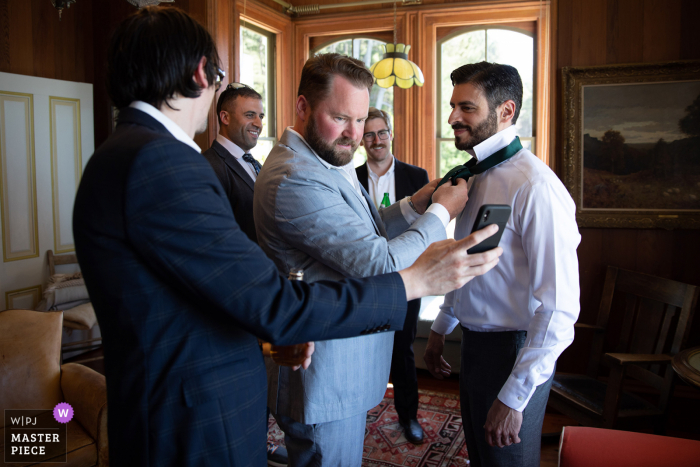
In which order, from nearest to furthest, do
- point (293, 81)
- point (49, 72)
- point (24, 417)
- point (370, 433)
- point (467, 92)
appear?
point (467, 92)
point (24, 417)
point (370, 433)
point (49, 72)
point (293, 81)

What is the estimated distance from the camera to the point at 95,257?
859 millimetres

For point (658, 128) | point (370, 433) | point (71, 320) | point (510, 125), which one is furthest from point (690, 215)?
point (71, 320)

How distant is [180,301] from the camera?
897mm

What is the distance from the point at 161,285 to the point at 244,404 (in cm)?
28

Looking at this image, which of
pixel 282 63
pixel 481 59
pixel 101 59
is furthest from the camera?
pixel 282 63

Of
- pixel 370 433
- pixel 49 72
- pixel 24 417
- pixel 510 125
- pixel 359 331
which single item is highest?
pixel 49 72

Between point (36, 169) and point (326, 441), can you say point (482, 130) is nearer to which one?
point (326, 441)

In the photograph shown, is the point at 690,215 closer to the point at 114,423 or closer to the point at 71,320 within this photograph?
the point at 114,423

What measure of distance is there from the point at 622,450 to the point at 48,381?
2.40 m

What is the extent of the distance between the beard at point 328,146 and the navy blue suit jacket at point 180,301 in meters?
0.57

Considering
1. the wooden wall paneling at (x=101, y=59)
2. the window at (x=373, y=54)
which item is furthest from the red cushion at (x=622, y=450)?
the wooden wall paneling at (x=101, y=59)

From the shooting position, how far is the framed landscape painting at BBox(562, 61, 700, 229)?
310 centimetres
